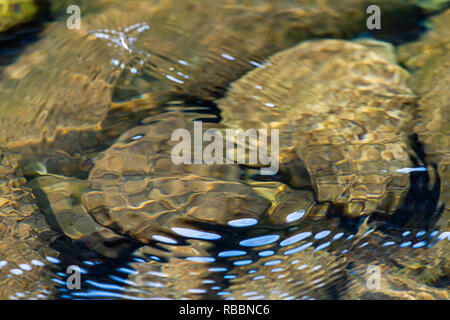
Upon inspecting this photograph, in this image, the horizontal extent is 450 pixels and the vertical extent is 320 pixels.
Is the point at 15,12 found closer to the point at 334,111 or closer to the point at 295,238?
the point at 334,111

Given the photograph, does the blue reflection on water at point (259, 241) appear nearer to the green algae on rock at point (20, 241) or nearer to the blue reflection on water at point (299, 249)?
the blue reflection on water at point (299, 249)

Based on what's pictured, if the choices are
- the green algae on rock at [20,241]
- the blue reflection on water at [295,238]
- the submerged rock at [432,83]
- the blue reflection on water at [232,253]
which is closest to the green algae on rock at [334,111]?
the submerged rock at [432,83]

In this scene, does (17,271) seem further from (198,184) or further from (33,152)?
(198,184)

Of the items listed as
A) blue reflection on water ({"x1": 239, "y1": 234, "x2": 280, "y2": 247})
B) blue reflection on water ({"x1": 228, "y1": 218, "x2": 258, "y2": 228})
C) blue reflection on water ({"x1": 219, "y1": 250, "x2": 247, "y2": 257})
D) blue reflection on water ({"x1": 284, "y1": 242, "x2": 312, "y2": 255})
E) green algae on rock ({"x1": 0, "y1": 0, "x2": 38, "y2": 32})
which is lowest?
blue reflection on water ({"x1": 219, "y1": 250, "x2": 247, "y2": 257})

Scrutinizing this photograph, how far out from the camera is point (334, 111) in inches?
57.5

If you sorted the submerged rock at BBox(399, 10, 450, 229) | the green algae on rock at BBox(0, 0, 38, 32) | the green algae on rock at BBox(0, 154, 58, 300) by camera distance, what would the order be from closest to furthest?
1. the green algae on rock at BBox(0, 0, 38, 32)
2. the submerged rock at BBox(399, 10, 450, 229)
3. the green algae on rock at BBox(0, 154, 58, 300)

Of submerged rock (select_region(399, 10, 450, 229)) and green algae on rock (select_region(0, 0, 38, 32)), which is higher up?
green algae on rock (select_region(0, 0, 38, 32))

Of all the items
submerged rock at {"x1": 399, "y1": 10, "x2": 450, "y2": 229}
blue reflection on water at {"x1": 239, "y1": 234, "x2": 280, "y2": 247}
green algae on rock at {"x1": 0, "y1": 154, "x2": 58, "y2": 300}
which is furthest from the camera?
blue reflection on water at {"x1": 239, "y1": 234, "x2": 280, "y2": 247}

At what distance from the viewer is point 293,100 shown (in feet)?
4.72

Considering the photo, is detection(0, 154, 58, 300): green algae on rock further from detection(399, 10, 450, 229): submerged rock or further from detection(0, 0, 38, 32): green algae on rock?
detection(399, 10, 450, 229): submerged rock

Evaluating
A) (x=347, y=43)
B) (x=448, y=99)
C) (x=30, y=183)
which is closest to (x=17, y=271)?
(x=30, y=183)

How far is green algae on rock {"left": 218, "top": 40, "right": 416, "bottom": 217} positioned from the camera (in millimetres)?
1412

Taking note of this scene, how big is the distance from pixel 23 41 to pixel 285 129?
1087mm

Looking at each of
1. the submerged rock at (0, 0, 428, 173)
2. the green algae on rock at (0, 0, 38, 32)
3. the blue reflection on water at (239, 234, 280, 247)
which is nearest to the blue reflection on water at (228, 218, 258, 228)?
the blue reflection on water at (239, 234, 280, 247)
